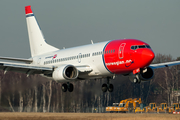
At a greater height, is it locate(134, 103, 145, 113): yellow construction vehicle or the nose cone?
the nose cone

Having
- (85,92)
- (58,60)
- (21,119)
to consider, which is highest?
(58,60)

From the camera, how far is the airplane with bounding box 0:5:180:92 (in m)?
33.1

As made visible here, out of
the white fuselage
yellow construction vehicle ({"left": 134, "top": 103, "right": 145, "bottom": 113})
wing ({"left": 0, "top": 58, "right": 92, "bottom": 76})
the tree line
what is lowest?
yellow construction vehicle ({"left": 134, "top": 103, "right": 145, "bottom": 113})

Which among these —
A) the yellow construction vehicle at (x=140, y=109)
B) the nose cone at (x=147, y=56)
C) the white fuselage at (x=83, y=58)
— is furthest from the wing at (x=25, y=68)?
the yellow construction vehicle at (x=140, y=109)

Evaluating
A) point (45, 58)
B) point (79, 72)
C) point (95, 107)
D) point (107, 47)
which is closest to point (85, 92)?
point (45, 58)

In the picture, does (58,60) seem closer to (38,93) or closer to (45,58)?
(45,58)

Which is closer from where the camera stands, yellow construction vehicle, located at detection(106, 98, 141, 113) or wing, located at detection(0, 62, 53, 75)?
wing, located at detection(0, 62, 53, 75)

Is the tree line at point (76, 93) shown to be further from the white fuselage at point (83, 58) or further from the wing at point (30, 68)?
the wing at point (30, 68)

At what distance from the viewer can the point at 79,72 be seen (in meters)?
37.5

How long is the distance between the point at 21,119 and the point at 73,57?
1469 cm

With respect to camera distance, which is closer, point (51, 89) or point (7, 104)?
point (7, 104)

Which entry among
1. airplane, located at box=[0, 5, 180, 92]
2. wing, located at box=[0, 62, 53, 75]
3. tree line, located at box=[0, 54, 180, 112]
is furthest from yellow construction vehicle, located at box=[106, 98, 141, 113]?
wing, located at box=[0, 62, 53, 75]

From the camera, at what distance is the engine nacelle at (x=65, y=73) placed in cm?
3662

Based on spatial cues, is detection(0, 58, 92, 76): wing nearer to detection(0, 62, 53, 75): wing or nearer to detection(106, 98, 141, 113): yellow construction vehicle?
detection(0, 62, 53, 75): wing
